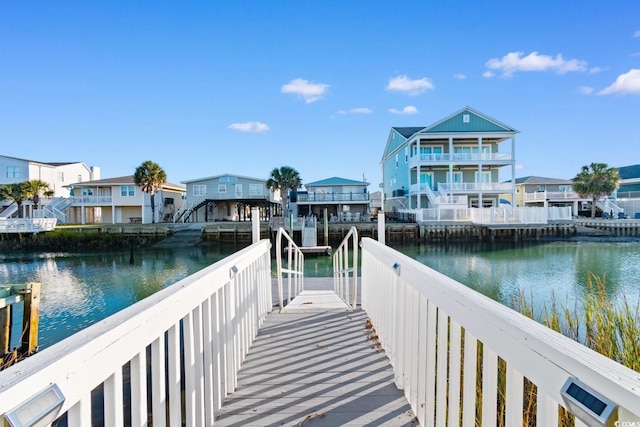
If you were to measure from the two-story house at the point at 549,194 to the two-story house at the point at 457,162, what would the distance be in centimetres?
1183

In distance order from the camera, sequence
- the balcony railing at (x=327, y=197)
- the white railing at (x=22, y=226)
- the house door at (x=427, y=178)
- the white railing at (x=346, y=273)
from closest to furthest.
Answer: the white railing at (x=346, y=273)
the white railing at (x=22, y=226)
the house door at (x=427, y=178)
the balcony railing at (x=327, y=197)

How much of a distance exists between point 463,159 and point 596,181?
16683 mm

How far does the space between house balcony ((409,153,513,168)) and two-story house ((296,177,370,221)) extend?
7467 mm

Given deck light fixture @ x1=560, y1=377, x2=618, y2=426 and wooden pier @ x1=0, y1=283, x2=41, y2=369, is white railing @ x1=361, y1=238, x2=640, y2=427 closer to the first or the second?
deck light fixture @ x1=560, y1=377, x2=618, y2=426

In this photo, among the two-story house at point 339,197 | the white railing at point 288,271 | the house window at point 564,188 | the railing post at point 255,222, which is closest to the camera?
the railing post at point 255,222

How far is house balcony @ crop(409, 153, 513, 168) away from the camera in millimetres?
30078

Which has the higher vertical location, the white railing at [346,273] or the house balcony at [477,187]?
the house balcony at [477,187]

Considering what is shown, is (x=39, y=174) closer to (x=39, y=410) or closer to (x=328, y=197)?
(x=328, y=197)

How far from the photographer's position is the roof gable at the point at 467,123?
102 feet

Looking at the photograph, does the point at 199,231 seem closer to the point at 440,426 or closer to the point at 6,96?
the point at 6,96

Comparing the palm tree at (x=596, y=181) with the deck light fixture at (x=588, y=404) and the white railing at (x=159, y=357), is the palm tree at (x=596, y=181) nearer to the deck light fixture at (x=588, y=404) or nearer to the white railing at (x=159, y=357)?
the white railing at (x=159, y=357)

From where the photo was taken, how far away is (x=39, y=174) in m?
37.3

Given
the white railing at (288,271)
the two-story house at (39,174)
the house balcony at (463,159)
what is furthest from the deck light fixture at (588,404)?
the two-story house at (39,174)

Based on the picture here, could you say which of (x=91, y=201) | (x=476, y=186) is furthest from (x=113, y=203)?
(x=476, y=186)
